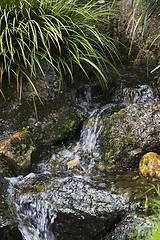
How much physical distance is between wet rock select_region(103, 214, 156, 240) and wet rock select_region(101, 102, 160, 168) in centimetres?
76

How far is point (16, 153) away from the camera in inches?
128

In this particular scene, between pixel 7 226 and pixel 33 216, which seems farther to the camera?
pixel 33 216

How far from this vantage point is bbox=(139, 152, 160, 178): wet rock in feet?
9.48

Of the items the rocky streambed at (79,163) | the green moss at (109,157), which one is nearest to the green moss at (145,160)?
the rocky streambed at (79,163)

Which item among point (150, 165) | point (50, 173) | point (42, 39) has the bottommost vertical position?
point (150, 165)

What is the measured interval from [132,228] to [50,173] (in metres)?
1.07

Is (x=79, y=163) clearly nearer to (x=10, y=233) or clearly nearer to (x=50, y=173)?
(x=50, y=173)

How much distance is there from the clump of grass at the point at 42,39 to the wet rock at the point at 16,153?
1.44ft

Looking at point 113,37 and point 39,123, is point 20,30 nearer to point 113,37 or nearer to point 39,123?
point 39,123

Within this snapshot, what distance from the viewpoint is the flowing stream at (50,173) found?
273 centimetres

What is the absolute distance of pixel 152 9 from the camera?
352cm

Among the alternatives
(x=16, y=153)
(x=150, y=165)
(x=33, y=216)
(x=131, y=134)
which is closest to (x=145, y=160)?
(x=150, y=165)

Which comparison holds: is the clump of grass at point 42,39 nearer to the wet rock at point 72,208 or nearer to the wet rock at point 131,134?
the wet rock at point 131,134

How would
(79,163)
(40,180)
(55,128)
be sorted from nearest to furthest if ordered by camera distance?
(40,180) < (79,163) < (55,128)
